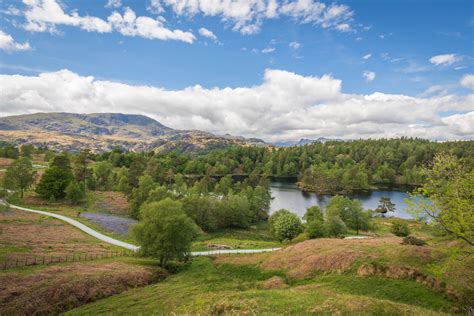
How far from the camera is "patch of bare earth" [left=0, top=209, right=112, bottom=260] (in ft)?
121

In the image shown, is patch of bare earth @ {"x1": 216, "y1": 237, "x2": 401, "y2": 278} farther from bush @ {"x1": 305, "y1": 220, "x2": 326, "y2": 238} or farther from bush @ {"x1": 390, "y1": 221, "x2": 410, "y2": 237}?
bush @ {"x1": 390, "y1": 221, "x2": 410, "y2": 237}

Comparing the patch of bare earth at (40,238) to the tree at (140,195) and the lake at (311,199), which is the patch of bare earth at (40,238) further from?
the lake at (311,199)

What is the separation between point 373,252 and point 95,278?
32.2m

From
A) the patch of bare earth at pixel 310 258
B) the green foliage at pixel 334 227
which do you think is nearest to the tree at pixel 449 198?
the patch of bare earth at pixel 310 258

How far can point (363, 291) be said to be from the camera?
2422 centimetres

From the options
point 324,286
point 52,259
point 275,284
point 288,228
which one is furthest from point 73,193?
point 324,286

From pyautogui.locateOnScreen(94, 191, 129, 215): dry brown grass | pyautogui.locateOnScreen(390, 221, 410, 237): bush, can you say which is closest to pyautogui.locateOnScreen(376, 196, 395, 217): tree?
pyautogui.locateOnScreen(390, 221, 410, 237): bush

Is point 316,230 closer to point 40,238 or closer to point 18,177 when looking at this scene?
point 40,238

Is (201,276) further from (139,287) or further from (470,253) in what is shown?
(470,253)

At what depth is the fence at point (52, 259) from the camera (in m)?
30.2

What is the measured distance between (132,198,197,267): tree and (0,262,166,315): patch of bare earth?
4.30 metres

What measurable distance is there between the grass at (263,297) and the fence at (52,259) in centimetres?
1250

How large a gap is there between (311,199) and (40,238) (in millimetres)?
119277

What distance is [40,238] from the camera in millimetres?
44094
